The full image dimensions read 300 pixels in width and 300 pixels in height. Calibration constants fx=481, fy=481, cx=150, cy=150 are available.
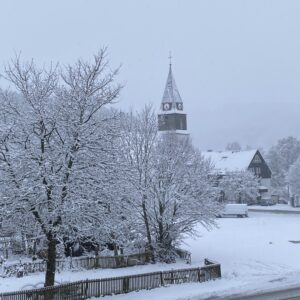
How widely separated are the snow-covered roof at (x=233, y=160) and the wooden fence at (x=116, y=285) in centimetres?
6072

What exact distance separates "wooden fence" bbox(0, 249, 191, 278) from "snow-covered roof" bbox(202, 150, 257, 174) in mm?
56343

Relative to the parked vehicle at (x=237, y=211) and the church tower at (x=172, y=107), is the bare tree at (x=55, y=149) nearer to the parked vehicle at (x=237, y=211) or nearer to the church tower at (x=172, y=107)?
the parked vehicle at (x=237, y=211)

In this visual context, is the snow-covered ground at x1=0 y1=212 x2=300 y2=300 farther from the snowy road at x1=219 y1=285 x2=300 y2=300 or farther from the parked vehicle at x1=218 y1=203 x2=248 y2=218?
the parked vehicle at x1=218 y1=203 x2=248 y2=218

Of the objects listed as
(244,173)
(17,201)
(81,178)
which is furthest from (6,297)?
(244,173)

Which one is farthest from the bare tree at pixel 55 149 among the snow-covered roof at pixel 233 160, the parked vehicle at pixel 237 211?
the snow-covered roof at pixel 233 160

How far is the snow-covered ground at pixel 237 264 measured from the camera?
69.2ft

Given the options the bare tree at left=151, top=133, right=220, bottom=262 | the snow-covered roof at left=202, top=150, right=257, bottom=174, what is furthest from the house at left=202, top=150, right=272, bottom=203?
the bare tree at left=151, top=133, right=220, bottom=262

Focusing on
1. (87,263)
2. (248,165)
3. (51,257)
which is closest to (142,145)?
(87,263)

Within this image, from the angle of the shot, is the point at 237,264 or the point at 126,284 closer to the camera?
the point at 126,284

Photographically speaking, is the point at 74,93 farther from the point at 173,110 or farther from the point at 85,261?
the point at 173,110

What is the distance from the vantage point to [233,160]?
89125 millimetres

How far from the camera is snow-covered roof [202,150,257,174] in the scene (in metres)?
85.8

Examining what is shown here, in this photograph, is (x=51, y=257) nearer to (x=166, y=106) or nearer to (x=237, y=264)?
(x=237, y=264)

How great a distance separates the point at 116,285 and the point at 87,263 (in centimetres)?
576
